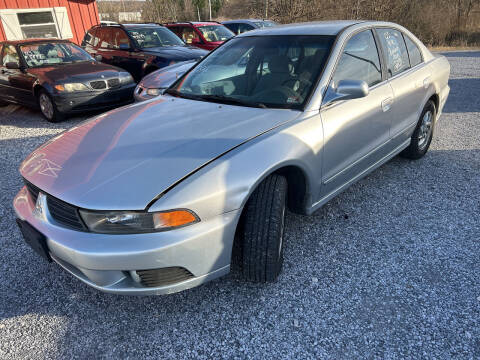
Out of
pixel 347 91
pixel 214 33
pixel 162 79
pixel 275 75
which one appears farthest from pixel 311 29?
pixel 214 33

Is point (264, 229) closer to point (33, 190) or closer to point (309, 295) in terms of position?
point (309, 295)

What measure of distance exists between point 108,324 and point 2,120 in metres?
6.25

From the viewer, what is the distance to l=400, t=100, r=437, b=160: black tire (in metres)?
3.74

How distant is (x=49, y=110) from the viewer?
606cm

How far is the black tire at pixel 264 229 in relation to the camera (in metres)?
2.03

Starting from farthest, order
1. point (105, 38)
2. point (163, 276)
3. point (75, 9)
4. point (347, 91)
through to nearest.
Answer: point (75, 9)
point (105, 38)
point (347, 91)
point (163, 276)

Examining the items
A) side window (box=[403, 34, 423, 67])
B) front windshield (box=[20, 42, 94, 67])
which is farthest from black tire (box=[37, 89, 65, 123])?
side window (box=[403, 34, 423, 67])

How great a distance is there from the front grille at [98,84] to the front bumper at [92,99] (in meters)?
0.08

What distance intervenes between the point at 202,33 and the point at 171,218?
31.7 ft

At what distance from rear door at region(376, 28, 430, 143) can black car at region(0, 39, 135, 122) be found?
4.79 meters

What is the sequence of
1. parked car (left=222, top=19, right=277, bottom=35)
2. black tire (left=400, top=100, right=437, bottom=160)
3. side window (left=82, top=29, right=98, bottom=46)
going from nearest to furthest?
black tire (left=400, top=100, right=437, bottom=160) → side window (left=82, top=29, right=98, bottom=46) → parked car (left=222, top=19, right=277, bottom=35)

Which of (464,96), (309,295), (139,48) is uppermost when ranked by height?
(139,48)

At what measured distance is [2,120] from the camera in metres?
6.58

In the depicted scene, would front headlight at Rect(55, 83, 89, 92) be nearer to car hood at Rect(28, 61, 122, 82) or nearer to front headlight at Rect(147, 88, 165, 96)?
car hood at Rect(28, 61, 122, 82)
